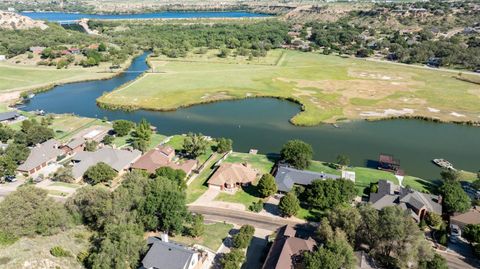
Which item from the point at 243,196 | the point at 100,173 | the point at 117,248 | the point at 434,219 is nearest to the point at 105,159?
the point at 100,173

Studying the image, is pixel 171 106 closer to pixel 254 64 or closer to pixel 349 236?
pixel 254 64

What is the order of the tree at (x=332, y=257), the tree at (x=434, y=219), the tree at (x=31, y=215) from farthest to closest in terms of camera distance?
the tree at (x=434, y=219) → the tree at (x=31, y=215) → the tree at (x=332, y=257)

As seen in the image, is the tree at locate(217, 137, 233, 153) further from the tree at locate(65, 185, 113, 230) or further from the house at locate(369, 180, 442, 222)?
the tree at locate(65, 185, 113, 230)

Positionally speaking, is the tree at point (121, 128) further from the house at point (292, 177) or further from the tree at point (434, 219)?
the tree at point (434, 219)

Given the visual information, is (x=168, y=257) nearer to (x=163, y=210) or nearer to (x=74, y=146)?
(x=163, y=210)

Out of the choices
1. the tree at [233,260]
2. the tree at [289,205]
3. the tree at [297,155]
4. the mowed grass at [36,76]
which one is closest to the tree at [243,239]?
the tree at [233,260]

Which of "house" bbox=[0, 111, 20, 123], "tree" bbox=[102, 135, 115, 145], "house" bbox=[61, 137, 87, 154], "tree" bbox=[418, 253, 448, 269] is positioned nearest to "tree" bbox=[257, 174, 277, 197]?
"tree" bbox=[418, 253, 448, 269]
